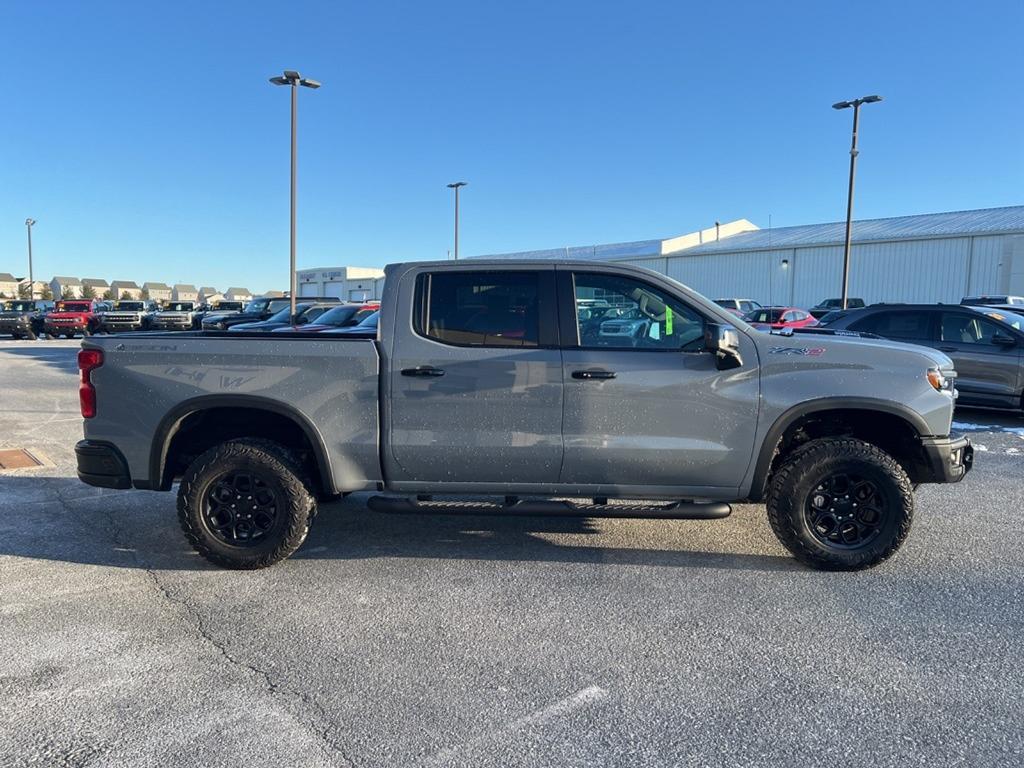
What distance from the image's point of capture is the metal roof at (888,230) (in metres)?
38.0

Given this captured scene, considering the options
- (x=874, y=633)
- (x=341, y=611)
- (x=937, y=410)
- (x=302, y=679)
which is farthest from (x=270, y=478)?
(x=937, y=410)

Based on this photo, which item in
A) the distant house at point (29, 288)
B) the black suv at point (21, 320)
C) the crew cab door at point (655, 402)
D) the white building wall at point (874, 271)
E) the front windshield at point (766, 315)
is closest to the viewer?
the crew cab door at point (655, 402)

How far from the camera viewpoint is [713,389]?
14.3 feet

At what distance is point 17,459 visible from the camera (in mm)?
7637

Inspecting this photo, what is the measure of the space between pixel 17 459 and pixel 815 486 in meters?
7.48

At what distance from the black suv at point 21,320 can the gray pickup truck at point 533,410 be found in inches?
1246

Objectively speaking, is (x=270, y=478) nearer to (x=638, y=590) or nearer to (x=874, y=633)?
(x=638, y=590)

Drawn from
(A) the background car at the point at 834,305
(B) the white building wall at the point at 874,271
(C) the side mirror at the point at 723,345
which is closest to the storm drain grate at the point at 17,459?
(C) the side mirror at the point at 723,345

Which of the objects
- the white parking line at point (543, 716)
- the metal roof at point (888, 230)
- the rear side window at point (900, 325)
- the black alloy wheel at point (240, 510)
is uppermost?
the metal roof at point (888, 230)

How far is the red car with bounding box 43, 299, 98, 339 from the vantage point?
31531 mm

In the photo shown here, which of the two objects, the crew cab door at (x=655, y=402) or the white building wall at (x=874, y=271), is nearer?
the crew cab door at (x=655, y=402)

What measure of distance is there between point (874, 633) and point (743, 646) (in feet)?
2.30

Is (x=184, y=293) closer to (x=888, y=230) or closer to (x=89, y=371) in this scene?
(x=888, y=230)

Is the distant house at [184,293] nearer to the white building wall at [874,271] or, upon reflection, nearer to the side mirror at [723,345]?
the white building wall at [874,271]
